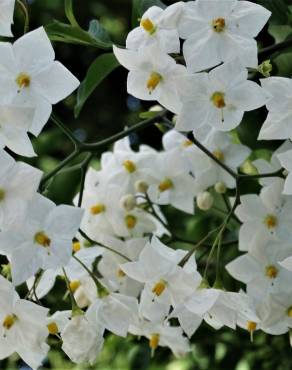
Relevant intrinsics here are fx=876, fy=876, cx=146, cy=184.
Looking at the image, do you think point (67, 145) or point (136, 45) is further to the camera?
point (67, 145)

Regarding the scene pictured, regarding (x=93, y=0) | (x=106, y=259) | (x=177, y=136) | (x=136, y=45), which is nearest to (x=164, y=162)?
(x=177, y=136)

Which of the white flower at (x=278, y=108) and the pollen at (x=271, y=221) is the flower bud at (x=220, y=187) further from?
the white flower at (x=278, y=108)

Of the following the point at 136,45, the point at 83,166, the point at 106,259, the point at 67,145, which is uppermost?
the point at 136,45

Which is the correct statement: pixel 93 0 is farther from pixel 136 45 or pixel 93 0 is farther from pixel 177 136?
pixel 136 45

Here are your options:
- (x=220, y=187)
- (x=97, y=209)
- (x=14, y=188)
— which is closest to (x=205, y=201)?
(x=220, y=187)

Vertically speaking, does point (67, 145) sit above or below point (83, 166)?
below
